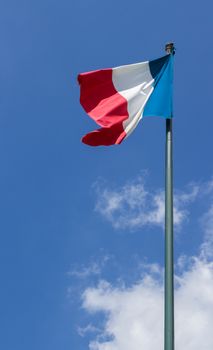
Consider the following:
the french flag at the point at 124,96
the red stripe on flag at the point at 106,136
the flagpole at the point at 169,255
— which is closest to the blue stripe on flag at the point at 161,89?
the french flag at the point at 124,96

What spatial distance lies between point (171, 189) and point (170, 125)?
78.4 inches

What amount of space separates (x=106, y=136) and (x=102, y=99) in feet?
5.25

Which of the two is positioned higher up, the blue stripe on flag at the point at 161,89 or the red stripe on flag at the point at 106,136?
the blue stripe on flag at the point at 161,89

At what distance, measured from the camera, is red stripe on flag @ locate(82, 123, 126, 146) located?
1252 cm

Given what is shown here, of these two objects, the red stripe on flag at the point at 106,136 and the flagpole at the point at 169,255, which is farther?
the red stripe on flag at the point at 106,136

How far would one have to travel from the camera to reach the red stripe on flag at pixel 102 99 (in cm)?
1331

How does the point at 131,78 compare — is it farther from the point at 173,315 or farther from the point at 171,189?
the point at 173,315

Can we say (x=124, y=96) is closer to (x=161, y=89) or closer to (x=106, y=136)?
(x=161, y=89)

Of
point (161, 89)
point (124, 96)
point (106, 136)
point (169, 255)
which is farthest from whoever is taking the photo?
point (124, 96)

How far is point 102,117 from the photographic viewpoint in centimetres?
1334

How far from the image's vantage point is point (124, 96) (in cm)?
1389

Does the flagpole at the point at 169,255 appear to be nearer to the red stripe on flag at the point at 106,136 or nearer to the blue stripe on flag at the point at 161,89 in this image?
the blue stripe on flag at the point at 161,89

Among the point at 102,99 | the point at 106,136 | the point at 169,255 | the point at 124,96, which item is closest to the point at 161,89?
the point at 124,96

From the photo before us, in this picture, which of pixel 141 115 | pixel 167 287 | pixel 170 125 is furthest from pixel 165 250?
pixel 141 115
